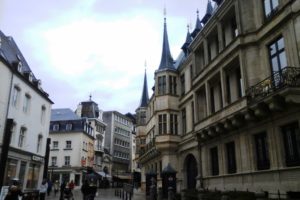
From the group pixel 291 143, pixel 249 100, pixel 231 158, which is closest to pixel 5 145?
pixel 231 158

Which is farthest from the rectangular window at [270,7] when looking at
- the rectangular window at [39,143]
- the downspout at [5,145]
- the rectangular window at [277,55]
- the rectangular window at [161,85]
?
the rectangular window at [39,143]

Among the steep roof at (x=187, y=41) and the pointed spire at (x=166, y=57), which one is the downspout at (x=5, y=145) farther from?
the steep roof at (x=187, y=41)

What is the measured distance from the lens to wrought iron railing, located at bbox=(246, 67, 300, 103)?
13.8 m

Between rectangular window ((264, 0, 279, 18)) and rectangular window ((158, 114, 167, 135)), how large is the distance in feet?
51.9

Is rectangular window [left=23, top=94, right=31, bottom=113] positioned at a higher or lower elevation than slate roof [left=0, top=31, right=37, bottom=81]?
lower

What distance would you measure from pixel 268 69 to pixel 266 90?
5.12 feet

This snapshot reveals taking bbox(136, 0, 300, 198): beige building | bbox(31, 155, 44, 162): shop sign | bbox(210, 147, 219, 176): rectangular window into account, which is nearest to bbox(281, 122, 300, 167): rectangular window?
bbox(136, 0, 300, 198): beige building

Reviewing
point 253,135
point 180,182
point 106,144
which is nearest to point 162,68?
point 180,182

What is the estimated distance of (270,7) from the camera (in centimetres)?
1708

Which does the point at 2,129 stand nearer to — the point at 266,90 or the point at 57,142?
the point at 266,90

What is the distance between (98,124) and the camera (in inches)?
2758

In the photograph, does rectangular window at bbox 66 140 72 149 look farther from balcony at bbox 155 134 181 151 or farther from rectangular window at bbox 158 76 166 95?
balcony at bbox 155 134 181 151

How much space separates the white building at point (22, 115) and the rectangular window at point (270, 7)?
19526 millimetres

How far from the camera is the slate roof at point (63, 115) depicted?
61.4 m
